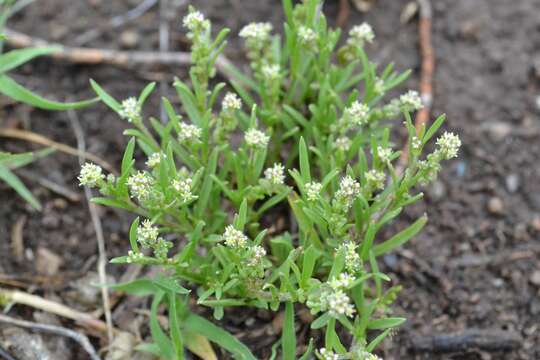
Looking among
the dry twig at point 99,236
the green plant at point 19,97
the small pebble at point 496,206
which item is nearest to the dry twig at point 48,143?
the dry twig at point 99,236

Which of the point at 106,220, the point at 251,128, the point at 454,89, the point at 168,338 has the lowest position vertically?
the point at 168,338

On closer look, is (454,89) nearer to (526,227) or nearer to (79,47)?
(526,227)

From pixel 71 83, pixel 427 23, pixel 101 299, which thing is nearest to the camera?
pixel 101 299

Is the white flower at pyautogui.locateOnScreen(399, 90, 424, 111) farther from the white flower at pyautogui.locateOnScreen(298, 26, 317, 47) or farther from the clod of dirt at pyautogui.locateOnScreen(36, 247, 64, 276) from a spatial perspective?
the clod of dirt at pyautogui.locateOnScreen(36, 247, 64, 276)

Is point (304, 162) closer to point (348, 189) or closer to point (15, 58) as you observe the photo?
point (348, 189)

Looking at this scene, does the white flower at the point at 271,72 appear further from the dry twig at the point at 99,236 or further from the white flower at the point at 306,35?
the dry twig at the point at 99,236

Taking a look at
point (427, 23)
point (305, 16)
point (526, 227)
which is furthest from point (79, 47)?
point (526, 227)
